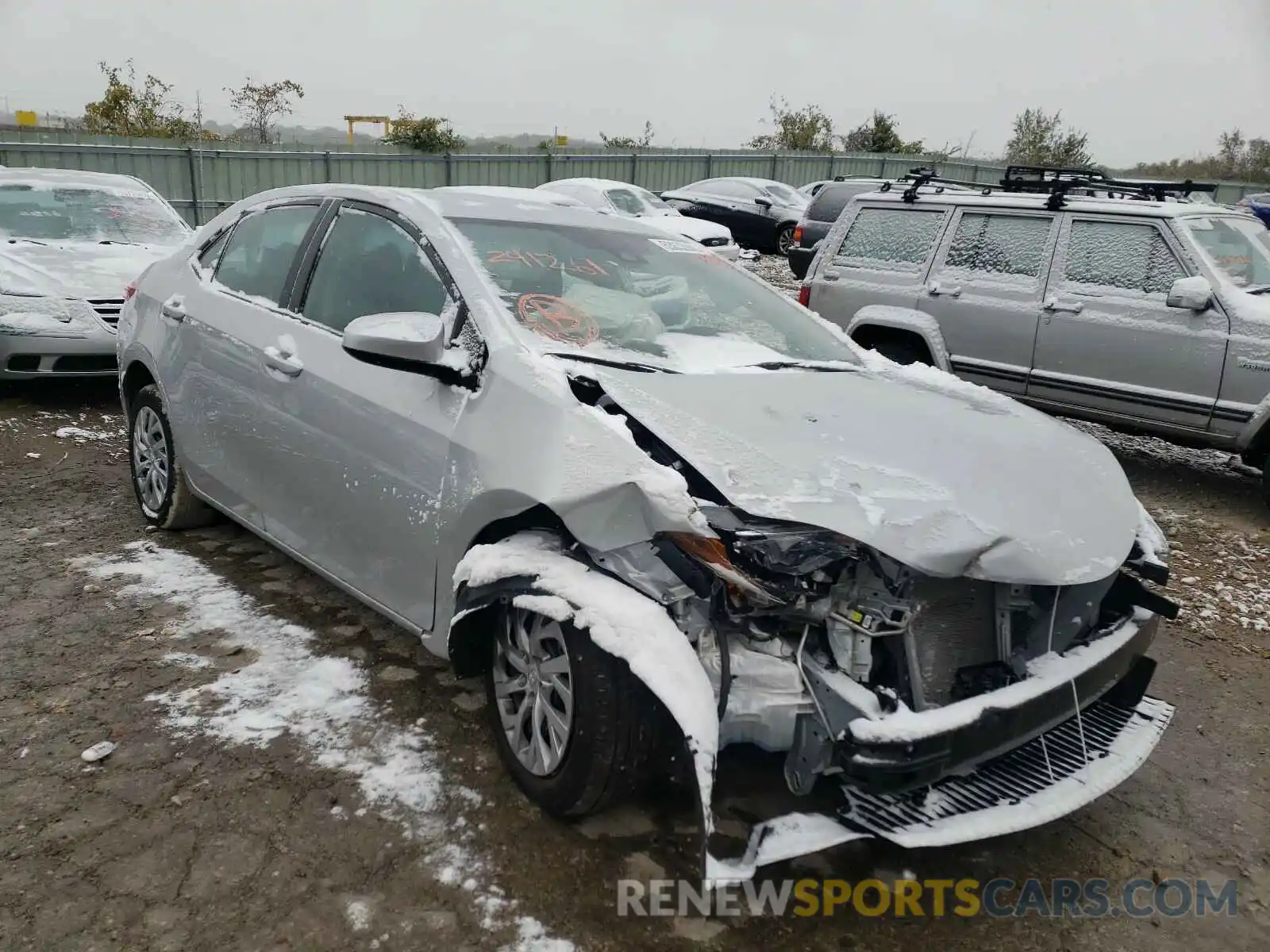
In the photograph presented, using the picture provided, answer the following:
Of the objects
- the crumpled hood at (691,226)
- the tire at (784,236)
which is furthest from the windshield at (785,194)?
the crumpled hood at (691,226)

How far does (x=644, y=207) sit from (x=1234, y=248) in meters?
10.7

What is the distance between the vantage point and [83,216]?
303 inches

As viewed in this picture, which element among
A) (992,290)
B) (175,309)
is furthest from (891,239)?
(175,309)

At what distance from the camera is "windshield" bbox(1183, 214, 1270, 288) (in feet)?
19.3

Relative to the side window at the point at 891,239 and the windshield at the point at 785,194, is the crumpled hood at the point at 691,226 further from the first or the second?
the side window at the point at 891,239

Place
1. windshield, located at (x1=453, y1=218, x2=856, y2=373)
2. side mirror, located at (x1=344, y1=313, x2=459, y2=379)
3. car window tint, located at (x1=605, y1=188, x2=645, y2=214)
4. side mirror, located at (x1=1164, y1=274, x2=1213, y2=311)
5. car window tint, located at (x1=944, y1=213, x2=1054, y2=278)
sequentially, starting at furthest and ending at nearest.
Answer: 1. car window tint, located at (x1=605, y1=188, x2=645, y2=214)
2. car window tint, located at (x1=944, y1=213, x2=1054, y2=278)
3. side mirror, located at (x1=1164, y1=274, x2=1213, y2=311)
4. windshield, located at (x1=453, y1=218, x2=856, y2=373)
5. side mirror, located at (x1=344, y1=313, x2=459, y2=379)

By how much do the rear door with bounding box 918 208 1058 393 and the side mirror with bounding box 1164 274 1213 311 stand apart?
92 cm

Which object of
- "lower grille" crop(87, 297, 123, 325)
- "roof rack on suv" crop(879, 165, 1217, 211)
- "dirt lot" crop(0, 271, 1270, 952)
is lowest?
"dirt lot" crop(0, 271, 1270, 952)

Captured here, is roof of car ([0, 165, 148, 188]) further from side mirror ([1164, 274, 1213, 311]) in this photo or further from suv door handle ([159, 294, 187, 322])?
side mirror ([1164, 274, 1213, 311])

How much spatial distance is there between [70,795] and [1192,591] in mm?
4809

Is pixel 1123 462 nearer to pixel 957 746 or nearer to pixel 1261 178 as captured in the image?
pixel 957 746

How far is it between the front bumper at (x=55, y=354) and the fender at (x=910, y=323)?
5284mm

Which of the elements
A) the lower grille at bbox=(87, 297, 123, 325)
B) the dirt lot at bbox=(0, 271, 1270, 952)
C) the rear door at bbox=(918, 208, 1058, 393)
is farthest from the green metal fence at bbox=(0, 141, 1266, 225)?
the dirt lot at bbox=(0, 271, 1270, 952)

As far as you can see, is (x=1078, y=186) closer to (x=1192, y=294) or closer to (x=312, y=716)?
(x=1192, y=294)
